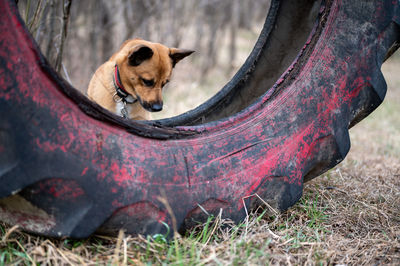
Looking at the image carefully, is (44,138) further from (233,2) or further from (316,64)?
(233,2)

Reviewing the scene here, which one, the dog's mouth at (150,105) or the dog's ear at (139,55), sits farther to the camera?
the dog's mouth at (150,105)

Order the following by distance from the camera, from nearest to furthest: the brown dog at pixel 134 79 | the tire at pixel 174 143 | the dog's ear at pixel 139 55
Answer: the tire at pixel 174 143 < the dog's ear at pixel 139 55 < the brown dog at pixel 134 79

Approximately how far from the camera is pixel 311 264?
1.71 m

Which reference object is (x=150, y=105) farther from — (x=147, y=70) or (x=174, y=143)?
(x=174, y=143)

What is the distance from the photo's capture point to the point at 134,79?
3.78 meters

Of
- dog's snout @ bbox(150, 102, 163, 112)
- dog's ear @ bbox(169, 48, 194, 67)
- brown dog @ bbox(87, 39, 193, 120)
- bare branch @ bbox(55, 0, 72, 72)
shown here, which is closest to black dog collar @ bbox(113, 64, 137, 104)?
brown dog @ bbox(87, 39, 193, 120)

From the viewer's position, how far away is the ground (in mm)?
1588

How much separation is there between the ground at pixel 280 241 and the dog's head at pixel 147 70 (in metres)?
1.87

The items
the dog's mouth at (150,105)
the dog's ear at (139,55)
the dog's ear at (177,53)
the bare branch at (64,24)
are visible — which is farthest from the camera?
the dog's ear at (177,53)

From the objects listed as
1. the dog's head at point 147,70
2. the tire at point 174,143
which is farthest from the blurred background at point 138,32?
the tire at point 174,143

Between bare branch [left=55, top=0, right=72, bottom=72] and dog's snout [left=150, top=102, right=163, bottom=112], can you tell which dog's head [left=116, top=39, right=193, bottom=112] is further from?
bare branch [left=55, top=0, right=72, bottom=72]

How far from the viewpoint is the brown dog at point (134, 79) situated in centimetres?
361

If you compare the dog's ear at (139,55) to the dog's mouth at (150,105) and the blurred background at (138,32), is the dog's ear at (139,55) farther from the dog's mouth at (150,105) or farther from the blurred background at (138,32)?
the blurred background at (138,32)

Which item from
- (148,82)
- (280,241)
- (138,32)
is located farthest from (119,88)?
(138,32)
